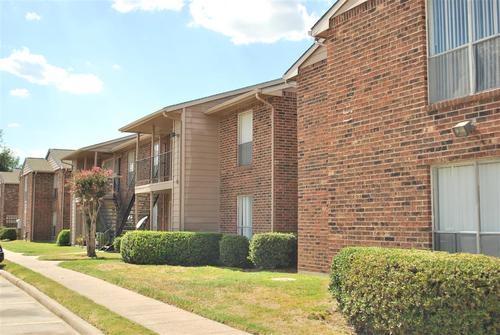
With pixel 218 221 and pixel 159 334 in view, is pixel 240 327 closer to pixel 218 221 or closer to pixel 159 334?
pixel 159 334

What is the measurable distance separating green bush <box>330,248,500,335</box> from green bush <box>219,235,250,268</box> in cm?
963

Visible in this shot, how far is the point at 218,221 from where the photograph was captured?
823 inches

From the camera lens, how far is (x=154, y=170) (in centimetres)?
2566

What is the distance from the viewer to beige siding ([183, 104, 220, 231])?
20625 mm

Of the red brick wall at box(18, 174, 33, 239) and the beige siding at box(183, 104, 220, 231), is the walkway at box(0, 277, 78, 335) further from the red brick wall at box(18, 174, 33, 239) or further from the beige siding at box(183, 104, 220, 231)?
the red brick wall at box(18, 174, 33, 239)

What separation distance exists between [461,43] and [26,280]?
12804mm

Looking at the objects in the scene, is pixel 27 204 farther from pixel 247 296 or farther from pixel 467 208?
pixel 467 208

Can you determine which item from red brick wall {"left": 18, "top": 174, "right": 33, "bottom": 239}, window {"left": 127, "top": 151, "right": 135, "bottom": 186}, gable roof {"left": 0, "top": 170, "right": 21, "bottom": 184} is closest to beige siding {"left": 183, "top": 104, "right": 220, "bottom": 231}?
window {"left": 127, "top": 151, "right": 135, "bottom": 186}

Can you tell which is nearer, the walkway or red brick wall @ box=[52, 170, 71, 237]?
the walkway

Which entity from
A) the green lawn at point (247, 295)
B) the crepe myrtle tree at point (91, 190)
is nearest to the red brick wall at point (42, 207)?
the crepe myrtle tree at point (91, 190)

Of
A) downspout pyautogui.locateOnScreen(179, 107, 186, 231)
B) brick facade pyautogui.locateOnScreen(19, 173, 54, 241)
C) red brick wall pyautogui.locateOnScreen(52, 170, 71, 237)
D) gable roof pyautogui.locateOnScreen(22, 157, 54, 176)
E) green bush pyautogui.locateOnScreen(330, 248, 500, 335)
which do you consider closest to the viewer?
green bush pyautogui.locateOnScreen(330, 248, 500, 335)

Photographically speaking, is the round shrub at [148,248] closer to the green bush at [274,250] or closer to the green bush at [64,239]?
the green bush at [274,250]

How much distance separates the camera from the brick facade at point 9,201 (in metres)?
59.5

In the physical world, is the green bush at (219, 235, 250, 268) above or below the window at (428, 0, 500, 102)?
below
